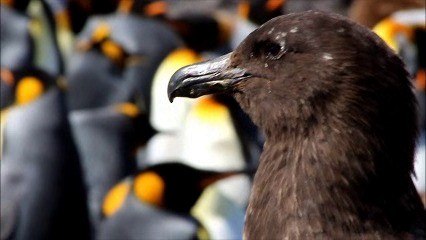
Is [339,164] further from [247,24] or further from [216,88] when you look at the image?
[247,24]

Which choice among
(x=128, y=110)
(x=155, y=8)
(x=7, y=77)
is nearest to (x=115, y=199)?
(x=128, y=110)

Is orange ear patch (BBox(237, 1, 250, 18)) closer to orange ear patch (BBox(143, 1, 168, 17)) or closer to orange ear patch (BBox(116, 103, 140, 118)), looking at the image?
orange ear patch (BBox(143, 1, 168, 17))

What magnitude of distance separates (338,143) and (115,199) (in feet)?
6.46

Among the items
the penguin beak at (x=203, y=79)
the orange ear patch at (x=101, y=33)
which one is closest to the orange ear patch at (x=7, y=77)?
the orange ear patch at (x=101, y=33)

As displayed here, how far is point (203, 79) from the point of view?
2.01 metres

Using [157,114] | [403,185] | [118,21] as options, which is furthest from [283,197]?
[118,21]

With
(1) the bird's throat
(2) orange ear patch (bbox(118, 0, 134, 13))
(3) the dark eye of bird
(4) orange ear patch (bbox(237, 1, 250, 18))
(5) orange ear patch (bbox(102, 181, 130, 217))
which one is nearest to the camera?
(1) the bird's throat

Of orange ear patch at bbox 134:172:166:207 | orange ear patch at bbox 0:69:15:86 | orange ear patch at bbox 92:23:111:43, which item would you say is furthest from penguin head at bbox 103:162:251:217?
orange ear patch at bbox 92:23:111:43

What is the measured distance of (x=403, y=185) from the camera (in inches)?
70.9

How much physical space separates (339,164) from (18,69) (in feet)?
9.14

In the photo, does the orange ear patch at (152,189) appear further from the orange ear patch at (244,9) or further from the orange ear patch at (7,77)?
the orange ear patch at (244,9)

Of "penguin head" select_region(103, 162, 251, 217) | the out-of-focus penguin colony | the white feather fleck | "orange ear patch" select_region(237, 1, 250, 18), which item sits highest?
"orange ear patch" select_region(237, 1, 250, 18)

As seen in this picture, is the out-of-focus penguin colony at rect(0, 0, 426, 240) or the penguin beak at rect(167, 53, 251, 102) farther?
the out-of-focus penguin colony at rect(0, 0, 426, 240)

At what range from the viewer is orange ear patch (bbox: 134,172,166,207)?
3490 millimetres
